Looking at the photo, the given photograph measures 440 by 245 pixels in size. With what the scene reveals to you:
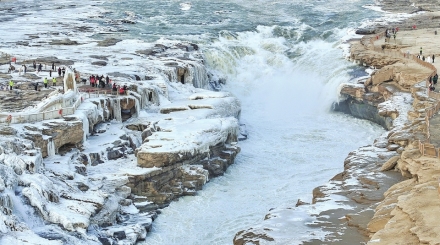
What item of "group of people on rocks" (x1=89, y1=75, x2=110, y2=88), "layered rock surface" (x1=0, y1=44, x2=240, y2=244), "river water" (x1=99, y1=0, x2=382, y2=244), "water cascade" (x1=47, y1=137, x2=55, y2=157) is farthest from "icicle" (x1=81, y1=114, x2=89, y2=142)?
"group of people on rocks" (x1=89, y1=75, x2=110, y2=88)

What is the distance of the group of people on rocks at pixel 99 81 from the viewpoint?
37.9 m

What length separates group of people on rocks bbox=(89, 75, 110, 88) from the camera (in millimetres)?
37941

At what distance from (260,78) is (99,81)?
19241 mm

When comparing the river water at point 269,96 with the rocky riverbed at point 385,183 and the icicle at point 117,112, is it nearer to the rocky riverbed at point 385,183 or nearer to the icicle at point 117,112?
the rocky riverbed at point 385,183

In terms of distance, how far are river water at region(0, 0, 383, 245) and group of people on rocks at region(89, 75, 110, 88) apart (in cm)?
840

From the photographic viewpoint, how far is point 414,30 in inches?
2406

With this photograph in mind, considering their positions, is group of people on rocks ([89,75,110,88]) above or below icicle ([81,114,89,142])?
above

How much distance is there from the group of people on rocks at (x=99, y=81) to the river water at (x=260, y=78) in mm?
8396

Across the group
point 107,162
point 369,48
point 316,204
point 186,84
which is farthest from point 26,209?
point 369,48

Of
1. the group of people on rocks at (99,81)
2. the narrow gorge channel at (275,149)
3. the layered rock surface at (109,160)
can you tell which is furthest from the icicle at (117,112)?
the narrow gorge channel at (275,149)

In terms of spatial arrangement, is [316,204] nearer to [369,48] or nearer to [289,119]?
[289,119]

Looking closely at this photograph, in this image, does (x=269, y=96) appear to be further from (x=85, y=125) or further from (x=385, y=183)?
(x=385, y=183)

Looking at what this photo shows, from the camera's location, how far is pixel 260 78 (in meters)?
54.7

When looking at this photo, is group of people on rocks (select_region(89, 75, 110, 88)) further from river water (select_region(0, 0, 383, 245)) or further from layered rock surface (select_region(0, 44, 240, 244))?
river water (select_region(0, 0, 383, 245))
